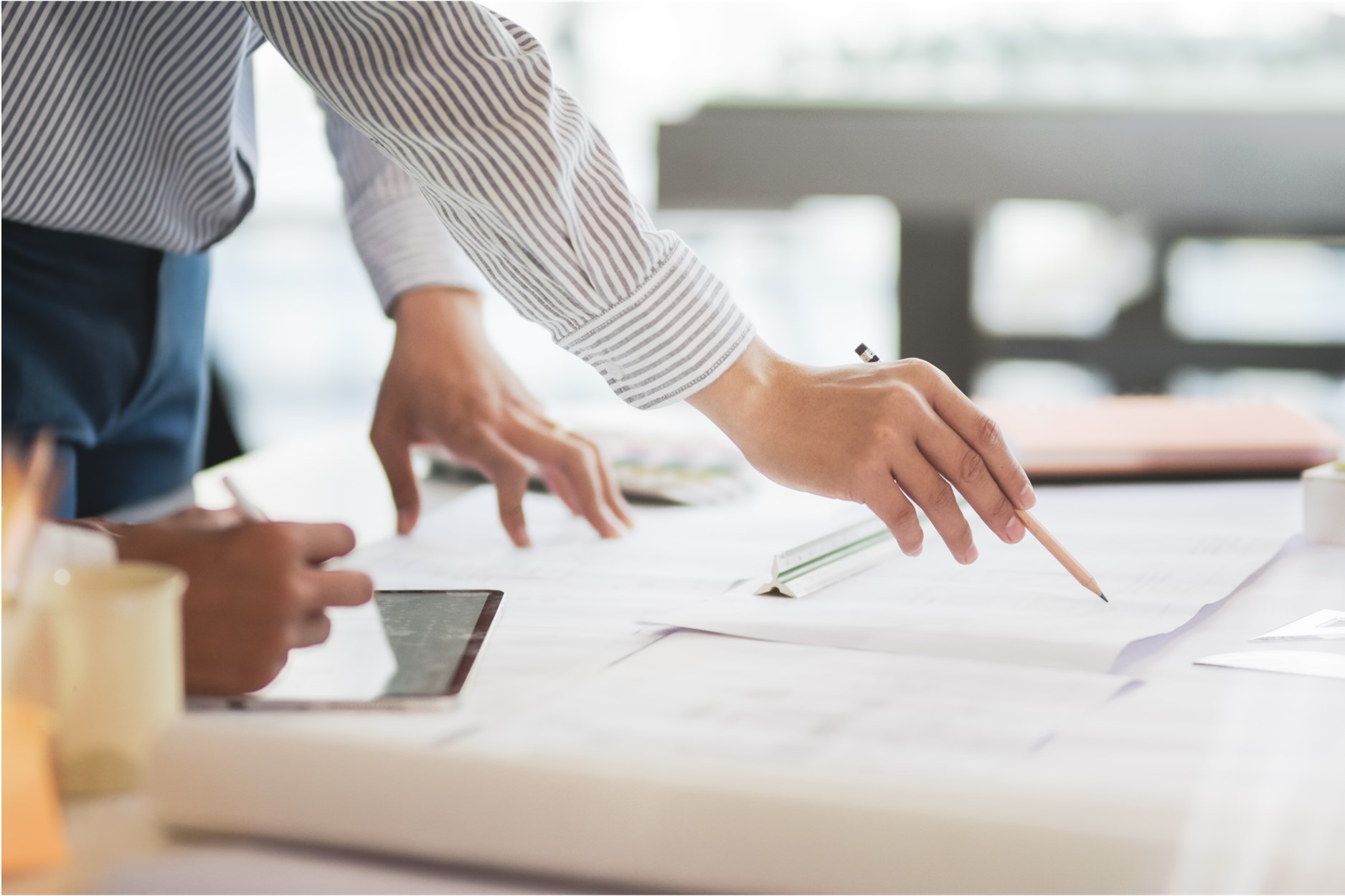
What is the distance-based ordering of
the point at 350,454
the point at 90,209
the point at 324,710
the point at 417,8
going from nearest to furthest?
the point at 324,710 → the point at 417,8 → the point at 90,209 → the point at 350,454

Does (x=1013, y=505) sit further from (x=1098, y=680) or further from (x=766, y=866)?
(x=766, y=866)

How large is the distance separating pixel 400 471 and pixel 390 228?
0.25m

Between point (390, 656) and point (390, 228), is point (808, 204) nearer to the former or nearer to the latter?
point (390, 228)

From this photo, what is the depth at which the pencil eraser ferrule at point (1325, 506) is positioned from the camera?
928 mm

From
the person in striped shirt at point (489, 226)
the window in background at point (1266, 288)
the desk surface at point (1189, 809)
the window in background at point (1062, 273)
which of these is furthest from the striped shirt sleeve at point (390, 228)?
the window in background at point (1266, 288)

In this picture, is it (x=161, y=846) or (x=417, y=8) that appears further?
(x=417, y=8)

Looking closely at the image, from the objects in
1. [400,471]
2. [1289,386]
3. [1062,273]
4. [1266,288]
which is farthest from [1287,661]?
[1062,273]

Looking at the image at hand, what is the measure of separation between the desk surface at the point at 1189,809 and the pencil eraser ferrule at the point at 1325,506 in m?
0.31

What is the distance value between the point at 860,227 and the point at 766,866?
16.7 ft

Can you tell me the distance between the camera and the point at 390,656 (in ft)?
1.97

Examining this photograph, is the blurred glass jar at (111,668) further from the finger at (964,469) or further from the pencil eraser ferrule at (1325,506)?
the pencil eraser ferrule at (1325,506)

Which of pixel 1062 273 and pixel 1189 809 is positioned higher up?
pixel 1189 809

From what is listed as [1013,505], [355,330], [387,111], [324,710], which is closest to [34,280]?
[387,111]

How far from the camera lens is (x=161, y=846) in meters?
0.45
